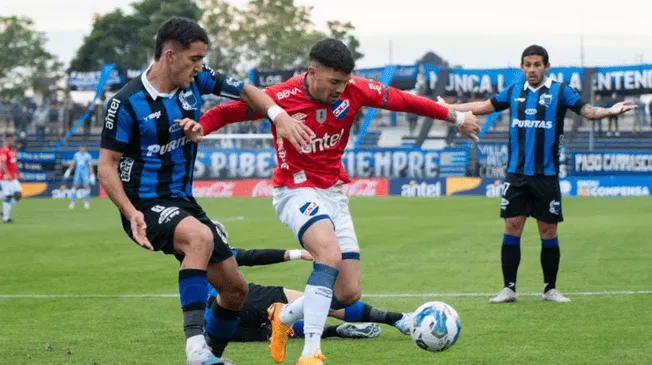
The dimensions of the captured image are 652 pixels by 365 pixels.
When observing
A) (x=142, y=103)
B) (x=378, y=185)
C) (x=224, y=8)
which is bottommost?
(x=378, y=185)

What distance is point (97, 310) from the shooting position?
10922mm

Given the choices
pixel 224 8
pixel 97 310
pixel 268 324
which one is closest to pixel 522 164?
pixel 268 324

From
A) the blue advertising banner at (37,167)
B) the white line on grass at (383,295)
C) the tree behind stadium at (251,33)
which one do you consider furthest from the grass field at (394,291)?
the tree behind stadium at (251,33)

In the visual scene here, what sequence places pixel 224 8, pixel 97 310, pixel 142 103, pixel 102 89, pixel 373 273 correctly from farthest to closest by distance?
pixel 224 8 → pixel 102 89 → pixel 373 273 → pixel 97 310 → pixel 142 103

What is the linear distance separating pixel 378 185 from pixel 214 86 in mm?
37004

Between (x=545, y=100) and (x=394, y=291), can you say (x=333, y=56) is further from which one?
(x=394, y=291)

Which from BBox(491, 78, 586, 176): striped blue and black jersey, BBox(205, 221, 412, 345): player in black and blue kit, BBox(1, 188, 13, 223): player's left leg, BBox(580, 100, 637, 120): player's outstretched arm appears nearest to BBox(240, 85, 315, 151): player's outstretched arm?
BBox(205, 221, 412, 345): player in black and blue kit

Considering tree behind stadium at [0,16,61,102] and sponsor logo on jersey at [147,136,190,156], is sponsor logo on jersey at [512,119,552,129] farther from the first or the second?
tree behind stadium at [0,16,61,102]

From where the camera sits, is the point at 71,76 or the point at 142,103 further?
the point at 71,76

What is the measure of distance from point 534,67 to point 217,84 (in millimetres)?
4426

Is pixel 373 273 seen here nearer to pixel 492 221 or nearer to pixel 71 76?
pixel 492 221

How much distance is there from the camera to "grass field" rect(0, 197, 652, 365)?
8023 millimetres

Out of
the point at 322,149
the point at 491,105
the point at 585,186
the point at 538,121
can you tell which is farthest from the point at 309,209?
the point at 585,186

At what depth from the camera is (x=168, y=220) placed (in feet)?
22.6
